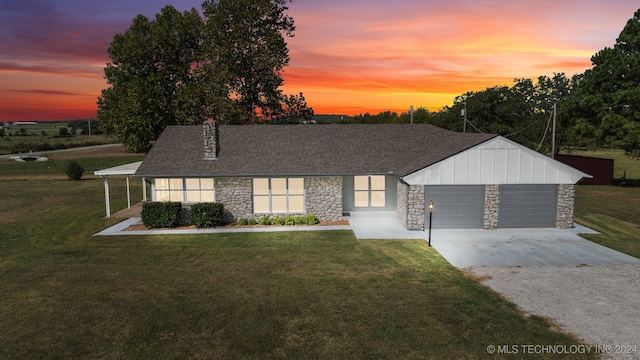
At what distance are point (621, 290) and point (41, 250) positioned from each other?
20.6 m

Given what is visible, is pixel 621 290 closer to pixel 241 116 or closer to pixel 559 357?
pixel 559 357

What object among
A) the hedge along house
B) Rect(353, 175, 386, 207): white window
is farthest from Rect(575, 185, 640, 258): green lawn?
Rect(353, 175, 386, 207): white window

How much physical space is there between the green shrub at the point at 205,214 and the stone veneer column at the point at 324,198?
14.5ft

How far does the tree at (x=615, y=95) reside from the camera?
32.2 metres

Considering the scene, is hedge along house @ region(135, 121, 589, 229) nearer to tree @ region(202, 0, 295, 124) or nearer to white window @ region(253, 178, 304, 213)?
white window @ region(253, 178, 304, 213)

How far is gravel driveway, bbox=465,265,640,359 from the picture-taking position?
30.6 feet

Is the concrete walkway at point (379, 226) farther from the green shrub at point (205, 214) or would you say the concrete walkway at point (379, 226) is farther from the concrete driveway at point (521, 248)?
the green shrub at point (205, 214)

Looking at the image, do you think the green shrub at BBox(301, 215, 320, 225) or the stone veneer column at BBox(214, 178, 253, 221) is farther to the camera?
the stone veneer column at BBox(214, 178, 253, 221)

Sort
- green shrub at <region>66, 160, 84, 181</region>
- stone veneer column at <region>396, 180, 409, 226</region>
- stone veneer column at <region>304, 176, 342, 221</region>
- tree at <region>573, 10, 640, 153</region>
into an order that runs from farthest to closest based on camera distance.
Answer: green shrub at <region>66, 160, 84, 181</region> < tree at <region>573, 10, 640, 153</region> < stone veneer column at <region>304, 176, 342, 221</region> < stone veneer column at <region>396, 180, 409, 226</region>

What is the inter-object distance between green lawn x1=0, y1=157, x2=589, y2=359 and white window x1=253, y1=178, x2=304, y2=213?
2.61 meters

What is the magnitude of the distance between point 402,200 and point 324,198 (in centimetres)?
385

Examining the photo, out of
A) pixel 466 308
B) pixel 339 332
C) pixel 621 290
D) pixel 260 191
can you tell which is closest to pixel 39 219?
pixel 260 191

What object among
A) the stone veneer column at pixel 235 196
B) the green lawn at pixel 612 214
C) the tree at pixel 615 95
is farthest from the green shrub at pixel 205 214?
the tree at pixel 615 95

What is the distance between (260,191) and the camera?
21.0m
